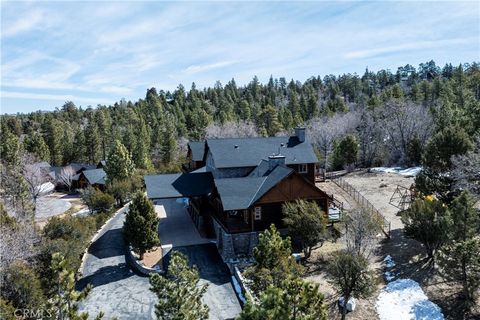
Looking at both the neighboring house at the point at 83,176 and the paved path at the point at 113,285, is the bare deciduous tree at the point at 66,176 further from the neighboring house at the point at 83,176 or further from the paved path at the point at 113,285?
the paved path at the point at 113,285

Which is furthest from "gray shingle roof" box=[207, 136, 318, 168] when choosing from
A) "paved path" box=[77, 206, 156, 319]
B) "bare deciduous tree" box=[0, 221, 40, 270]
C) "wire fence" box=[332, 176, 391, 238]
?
"bare deciduous tree" box=[0, 221, 40, 270]

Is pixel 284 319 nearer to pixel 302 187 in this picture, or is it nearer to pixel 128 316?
pixel 128 316

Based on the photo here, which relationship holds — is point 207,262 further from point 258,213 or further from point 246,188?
point 246,188

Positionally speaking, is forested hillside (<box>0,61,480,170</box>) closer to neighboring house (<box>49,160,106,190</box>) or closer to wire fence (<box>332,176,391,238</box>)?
neighboring house (<box>49,160,106,190</box>)

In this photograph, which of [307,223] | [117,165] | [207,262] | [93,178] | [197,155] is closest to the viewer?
[307,223]

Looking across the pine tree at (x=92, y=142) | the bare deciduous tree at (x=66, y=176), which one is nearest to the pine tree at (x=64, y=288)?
the bare deciduous tree at (x=66, y=176)

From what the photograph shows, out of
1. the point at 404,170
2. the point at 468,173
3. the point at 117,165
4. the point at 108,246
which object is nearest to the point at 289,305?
the point at 468,173
